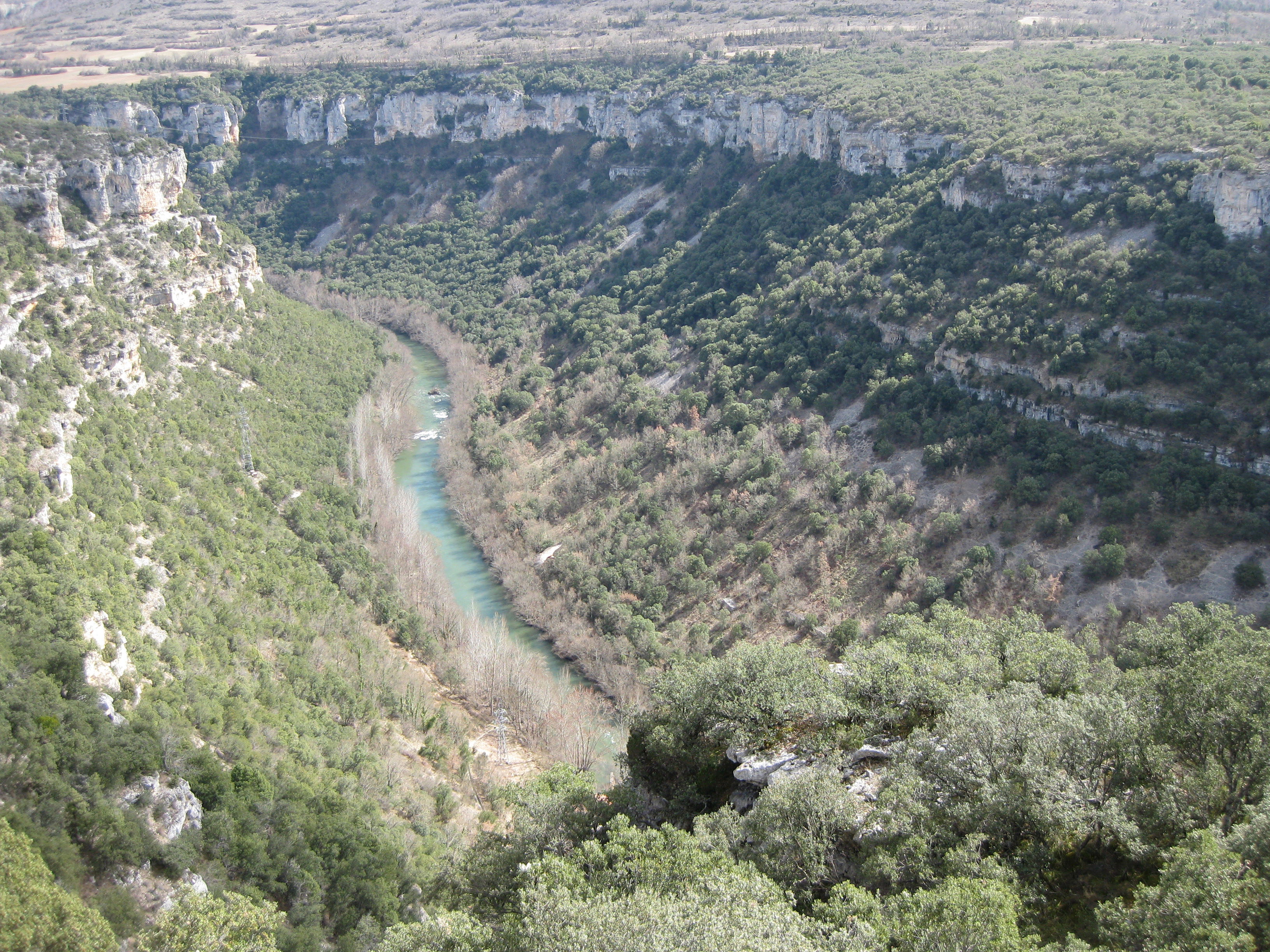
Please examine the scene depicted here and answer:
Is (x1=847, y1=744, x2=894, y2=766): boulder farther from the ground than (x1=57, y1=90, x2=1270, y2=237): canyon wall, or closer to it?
closer to it

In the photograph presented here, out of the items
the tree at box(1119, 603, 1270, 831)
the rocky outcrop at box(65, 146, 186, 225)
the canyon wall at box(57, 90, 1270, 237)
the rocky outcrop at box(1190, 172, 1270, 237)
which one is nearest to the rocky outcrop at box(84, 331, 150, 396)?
the rocky outcrop at box(65, 146, 186, 225)

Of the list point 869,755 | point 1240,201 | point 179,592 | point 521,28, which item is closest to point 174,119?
point 521,28

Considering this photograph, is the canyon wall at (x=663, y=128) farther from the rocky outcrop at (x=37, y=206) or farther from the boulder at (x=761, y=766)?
the boulder at (x=761, y=766)

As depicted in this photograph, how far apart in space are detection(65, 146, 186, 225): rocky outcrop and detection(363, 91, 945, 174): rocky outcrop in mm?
44714

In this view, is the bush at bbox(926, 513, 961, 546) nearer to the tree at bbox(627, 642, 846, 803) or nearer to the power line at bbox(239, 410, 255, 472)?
the tree at bbox(627, 642, 846, 803)

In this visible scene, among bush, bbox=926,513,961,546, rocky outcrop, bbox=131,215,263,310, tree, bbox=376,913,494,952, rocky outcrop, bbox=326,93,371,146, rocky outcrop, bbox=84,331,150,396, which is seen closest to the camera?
tree, bbox=376,913,494,952

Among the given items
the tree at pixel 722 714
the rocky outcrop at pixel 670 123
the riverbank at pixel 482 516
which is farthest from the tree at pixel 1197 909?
the rocky outcrop at pixel 670 123

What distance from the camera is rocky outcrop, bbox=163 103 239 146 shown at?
350ft

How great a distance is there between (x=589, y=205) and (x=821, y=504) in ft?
187

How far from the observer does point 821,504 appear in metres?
50.5

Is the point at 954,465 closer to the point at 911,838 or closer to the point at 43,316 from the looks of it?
the point at 911,838

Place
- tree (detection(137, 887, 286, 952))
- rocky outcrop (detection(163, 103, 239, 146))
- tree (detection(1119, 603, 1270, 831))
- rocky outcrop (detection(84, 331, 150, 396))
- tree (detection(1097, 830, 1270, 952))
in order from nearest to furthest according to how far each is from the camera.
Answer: tree (detection(1097, 830, 1270, 952)) < tree (detection(137, 887, 286, 952)) < tree (detection(1119, 603, 1270, 831)) < rocky outcrop (detection(84, 331, 150, 396)) < rocky outcrop (detection(163, 103, 239, 146))

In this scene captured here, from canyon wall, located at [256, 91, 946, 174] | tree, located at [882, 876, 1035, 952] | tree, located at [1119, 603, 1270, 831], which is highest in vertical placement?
canyon wall, located at [256, 91, 946, 174]

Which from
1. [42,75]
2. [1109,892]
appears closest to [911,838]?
[1109,892]
